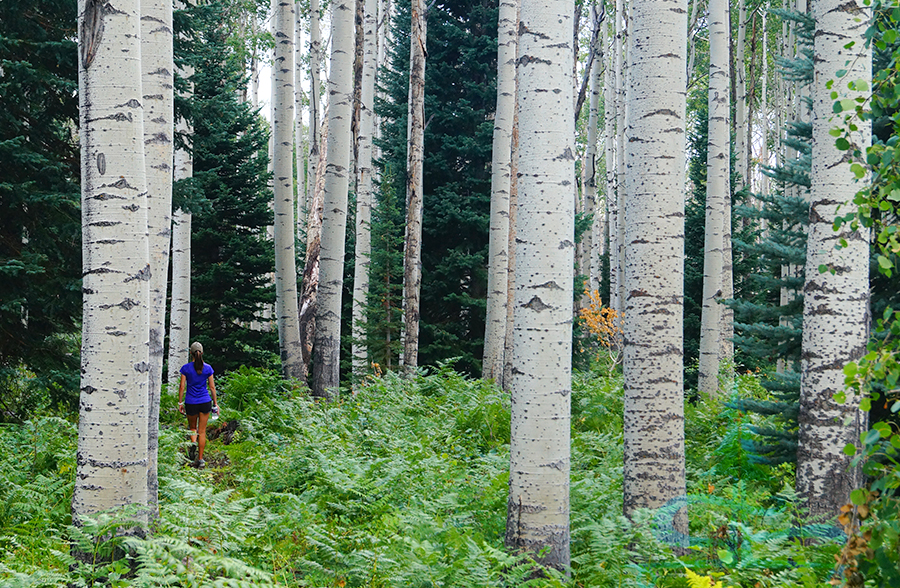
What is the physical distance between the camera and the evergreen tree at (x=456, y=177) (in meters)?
13.9

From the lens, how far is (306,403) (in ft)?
31.6

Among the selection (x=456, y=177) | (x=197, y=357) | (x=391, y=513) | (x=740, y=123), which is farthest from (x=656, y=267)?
(x=740, y=123)

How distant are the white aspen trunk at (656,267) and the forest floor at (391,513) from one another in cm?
32

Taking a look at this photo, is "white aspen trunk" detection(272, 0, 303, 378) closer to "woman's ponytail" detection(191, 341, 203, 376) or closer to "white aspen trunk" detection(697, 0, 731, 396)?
"woman's ponytail" detection(191, 341, 203, 376)

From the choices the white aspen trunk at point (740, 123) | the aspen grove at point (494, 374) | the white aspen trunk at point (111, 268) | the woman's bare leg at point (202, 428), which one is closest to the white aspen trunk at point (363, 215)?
the aspen grove at point (494, 374)

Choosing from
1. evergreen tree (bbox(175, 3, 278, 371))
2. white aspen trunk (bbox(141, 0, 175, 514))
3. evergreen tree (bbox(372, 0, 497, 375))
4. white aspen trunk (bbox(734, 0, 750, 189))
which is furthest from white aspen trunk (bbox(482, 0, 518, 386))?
white aspen trunk (bbox(734, 0, 750, 189))

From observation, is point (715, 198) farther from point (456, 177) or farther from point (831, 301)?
point (456, 177)

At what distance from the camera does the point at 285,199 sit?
37.2 feet

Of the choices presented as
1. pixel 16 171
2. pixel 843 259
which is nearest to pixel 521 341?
pixel 843 259

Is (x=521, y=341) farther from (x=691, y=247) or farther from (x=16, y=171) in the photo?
(x=691, y=247)

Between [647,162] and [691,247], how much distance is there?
11.7 meters

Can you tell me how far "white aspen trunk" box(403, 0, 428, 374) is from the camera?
38.6ft

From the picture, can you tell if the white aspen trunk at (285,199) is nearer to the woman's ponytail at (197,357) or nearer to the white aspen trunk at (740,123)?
the woman's ponytail at (197,357)

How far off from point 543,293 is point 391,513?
7.63 feet
